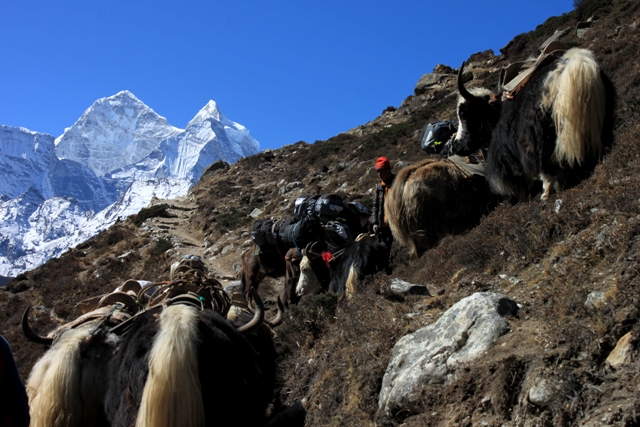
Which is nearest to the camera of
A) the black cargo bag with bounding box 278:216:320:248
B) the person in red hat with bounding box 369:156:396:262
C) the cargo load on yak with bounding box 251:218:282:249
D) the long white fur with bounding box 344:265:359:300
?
the long white fur with bounding box 344:265:359:300

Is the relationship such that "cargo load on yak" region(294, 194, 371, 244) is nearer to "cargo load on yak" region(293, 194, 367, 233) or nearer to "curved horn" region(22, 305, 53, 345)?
"cargo load on yak" region(293, 194, 367, 233)

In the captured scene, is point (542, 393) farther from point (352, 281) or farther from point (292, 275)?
point (292, 275)

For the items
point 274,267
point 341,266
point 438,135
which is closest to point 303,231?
point 341,266

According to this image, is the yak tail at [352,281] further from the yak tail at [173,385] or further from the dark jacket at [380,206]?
the yak tail at [173,385]

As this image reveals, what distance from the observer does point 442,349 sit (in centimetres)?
333

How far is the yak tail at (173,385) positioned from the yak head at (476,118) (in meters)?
4.03

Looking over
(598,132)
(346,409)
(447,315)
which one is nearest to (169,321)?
(346,409)

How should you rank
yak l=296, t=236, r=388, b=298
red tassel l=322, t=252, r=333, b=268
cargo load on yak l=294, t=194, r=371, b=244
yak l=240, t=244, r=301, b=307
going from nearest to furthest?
yak l=296, t=236, r=388, b=298
red tassel l=322, t=252, r=333, b=268
cargo load on yak l=294, t=194, r=371, b=244
yak l=240, t=244, r=301, b=307

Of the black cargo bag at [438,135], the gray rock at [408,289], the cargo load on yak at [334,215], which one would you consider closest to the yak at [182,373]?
the gray rock at [408,289]

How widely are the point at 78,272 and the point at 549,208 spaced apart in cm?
2050

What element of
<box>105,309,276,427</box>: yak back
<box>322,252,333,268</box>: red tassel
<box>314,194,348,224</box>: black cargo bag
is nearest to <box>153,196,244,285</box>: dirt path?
<box>314,194,348,224</box>: black cargo bag

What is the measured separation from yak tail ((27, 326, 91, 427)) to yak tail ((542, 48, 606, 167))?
4.08 m

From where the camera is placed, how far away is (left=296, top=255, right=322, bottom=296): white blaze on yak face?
7.28 m

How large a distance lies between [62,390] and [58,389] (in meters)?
0.02
